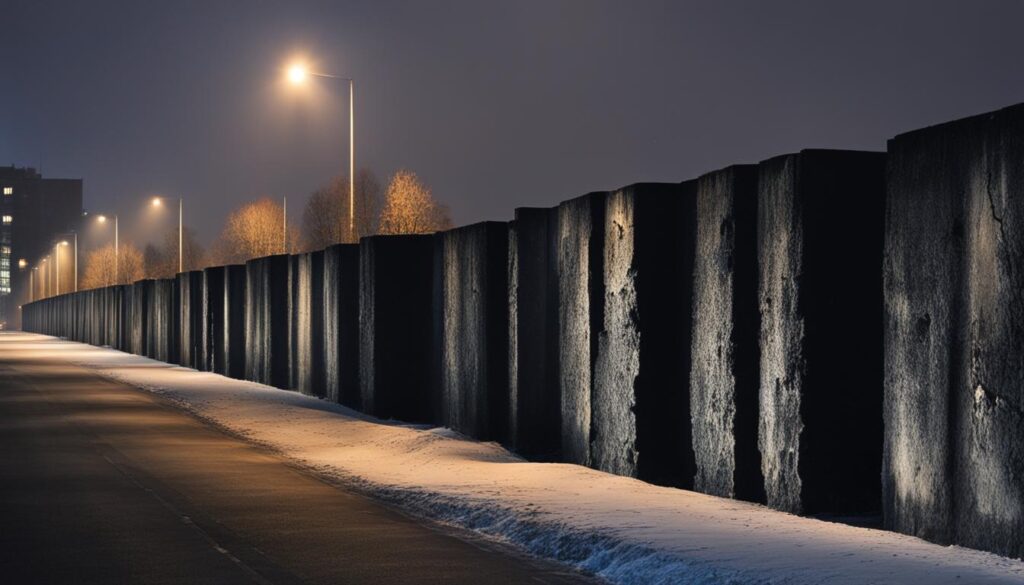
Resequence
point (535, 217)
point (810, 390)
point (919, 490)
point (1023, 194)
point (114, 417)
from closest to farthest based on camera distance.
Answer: point (1023, 194) → point (919, 490) → point (810, 390) → point (535, 217) → point (114, 417)

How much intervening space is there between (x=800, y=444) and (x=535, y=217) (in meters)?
6.96

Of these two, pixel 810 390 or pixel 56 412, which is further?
pixel 56 412

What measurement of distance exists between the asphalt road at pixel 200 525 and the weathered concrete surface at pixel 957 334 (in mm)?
2914

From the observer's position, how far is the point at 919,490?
11789 mm

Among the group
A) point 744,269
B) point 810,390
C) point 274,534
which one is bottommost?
point 274,534

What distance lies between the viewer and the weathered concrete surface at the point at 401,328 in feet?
81.5

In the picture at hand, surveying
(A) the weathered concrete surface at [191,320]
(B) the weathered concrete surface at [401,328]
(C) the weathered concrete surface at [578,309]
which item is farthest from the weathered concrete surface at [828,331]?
(A) the weathered concrete surface at [191,320]

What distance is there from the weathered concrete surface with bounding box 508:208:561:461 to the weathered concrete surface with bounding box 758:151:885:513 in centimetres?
586

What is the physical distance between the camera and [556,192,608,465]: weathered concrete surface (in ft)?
56.4

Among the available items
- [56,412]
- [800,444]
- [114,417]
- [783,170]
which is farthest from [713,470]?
[56,412]

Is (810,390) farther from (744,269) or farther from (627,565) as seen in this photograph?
(627,565)

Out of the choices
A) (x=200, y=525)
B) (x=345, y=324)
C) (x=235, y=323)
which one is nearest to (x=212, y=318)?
(x=235, y=323)

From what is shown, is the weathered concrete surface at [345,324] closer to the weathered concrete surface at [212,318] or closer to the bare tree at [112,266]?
the weathered concrete surface at [212,318]

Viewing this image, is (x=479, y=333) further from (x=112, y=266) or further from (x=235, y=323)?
(x=112, y=266)
